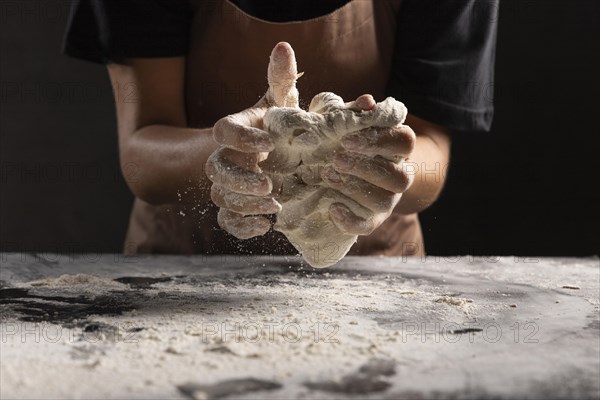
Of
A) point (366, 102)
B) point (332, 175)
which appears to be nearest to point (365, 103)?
point (366, 102)

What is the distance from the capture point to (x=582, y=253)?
215cm

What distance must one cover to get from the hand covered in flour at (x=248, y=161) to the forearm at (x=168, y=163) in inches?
11.2

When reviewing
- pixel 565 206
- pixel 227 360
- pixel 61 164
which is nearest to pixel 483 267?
pixel 227 360

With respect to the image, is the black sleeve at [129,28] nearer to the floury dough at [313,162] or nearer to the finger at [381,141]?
the floury dough at [313,162]

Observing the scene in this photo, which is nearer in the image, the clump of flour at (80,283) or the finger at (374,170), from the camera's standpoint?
the finger at (374,170)

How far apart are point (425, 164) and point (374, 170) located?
42cm

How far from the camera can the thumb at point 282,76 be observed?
1013mm

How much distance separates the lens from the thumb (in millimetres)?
1013

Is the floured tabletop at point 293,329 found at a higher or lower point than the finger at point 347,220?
lower

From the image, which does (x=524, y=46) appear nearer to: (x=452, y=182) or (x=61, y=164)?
(x=452, y=182)

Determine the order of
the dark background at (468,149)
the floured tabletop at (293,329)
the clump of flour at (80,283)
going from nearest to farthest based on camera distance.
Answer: the floured tabletop at (293,329)
the clump of flour at (80,283)
the dark background at (468,149)

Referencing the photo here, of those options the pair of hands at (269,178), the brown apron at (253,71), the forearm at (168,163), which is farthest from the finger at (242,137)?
the brown apron at (253,71)

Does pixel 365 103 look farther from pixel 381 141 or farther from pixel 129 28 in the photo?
pixel 129 28

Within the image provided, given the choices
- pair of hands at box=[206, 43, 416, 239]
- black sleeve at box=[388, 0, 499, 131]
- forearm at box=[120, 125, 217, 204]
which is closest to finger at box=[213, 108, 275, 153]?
pair of hands at box=[206, 43, 416, 239]
